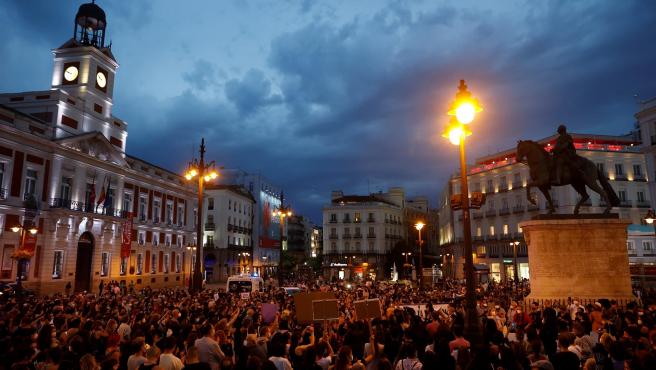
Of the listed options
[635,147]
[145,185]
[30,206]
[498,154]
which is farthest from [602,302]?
[498,154]

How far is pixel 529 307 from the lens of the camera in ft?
49.6

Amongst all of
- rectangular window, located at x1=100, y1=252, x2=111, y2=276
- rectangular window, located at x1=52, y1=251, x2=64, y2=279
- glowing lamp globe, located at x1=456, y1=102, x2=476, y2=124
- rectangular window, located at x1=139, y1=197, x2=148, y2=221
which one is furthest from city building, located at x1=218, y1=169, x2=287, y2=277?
glowing lamp globe, located at x1=456, y1=102, x2=476, y2=124

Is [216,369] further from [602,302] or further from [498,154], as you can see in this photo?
[498,154]

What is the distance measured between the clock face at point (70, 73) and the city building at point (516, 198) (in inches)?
1694

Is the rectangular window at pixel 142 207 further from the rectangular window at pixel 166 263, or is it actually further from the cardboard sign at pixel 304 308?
the cardboard sign at pixel 304 308

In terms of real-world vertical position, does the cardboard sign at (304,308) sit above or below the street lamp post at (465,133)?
below

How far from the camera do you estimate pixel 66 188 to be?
126ft

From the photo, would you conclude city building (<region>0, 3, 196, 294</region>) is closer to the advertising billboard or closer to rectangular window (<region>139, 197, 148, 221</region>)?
rectangular window (<region>139, 197, 148, 221</region>)

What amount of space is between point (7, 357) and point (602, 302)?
1466 cm

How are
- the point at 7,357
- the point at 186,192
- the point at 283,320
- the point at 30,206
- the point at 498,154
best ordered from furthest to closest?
1. the point at 498,154
2. the point at 186,192
3. the point at 30,206
4. the point at 283,320
5. the point at 7,357

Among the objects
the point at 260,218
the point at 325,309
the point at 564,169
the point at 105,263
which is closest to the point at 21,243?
the point at 105,263

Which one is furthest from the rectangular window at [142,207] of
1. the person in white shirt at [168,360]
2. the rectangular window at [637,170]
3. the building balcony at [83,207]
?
the rectangular window at [637,170]

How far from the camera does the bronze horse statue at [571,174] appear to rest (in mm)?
16438

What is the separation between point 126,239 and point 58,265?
7442 millimetres
